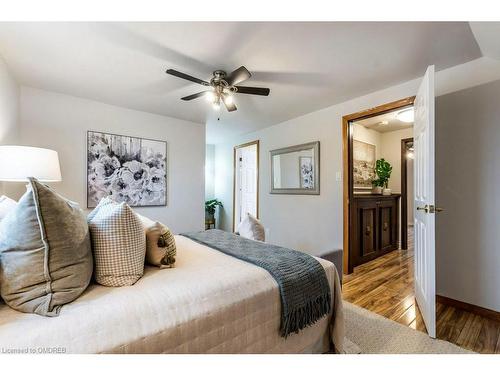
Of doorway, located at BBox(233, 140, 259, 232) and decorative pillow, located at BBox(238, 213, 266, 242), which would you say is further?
doorway, located at BBox(233, 140, 259, 232)

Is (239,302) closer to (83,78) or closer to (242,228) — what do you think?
(242,228)

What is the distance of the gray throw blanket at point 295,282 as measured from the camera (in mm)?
1101

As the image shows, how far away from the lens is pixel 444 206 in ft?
6.79

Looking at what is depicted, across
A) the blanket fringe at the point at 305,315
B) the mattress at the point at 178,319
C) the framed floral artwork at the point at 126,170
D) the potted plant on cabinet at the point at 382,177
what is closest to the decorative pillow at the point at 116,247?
the mattress at the point at 178,319

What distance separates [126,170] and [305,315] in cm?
280

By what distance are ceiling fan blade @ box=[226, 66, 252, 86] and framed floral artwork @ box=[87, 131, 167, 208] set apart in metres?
1.76

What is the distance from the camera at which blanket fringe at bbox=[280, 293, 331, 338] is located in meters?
1.09

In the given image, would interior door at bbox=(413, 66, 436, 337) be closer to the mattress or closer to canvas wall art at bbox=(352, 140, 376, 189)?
the mattress

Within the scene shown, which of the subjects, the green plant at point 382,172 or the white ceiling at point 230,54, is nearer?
the white ceiling at point 230,54

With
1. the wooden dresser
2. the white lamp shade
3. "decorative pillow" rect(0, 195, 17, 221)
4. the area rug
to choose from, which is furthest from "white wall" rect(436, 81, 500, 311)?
the white lamp shade

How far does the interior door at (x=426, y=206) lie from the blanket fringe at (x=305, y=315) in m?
0.86

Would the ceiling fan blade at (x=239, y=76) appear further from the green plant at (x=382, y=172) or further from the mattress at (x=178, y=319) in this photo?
the green plant at (x=382, y=172)
